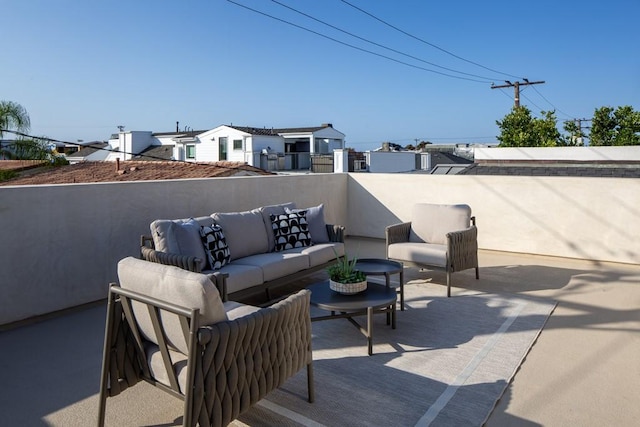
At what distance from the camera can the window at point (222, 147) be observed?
24.2 metres

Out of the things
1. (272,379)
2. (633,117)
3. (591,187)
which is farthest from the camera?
(633,117)

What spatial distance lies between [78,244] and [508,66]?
66.3 ft

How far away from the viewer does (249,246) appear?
4629 millimetres

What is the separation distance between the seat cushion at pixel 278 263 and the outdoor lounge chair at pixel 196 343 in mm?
1781

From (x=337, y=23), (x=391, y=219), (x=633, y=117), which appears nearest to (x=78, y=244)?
(x=391, y=219)

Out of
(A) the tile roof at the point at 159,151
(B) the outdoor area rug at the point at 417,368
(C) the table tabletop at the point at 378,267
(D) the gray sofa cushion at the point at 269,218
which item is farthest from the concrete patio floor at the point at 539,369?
(A) the tile roof at the point at 159,151

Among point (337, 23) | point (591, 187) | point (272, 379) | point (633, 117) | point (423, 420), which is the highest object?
point (337, 23)

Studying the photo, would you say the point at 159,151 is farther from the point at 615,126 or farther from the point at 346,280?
the point at 346,280

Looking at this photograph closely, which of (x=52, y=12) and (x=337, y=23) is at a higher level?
(x=337, y=23)

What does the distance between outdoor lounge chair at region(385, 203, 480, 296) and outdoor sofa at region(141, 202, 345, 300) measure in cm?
72

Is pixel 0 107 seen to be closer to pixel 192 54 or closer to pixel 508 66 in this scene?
pixel 192 54

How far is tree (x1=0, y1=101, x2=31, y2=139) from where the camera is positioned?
12.1 meters

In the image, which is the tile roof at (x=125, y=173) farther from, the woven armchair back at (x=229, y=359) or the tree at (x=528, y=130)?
the tree at (x=528, y=130)

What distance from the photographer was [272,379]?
87.3 inches
